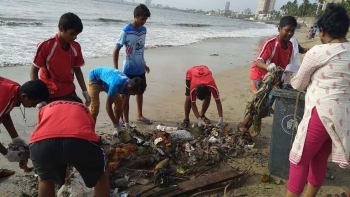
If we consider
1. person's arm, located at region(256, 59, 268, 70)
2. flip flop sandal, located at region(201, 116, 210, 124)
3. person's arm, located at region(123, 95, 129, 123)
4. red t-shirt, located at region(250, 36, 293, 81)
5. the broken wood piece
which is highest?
red t-shirt, located at region(250, 36, 293, 81)

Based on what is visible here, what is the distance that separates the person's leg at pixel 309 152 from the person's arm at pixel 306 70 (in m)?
0.26

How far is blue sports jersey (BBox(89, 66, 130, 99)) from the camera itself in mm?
4172

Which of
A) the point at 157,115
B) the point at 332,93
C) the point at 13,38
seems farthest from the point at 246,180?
the point at 13,38

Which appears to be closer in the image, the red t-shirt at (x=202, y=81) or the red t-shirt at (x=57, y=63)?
the red t-shirt at (x=57, y=63)

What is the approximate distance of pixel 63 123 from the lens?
2.33 meters

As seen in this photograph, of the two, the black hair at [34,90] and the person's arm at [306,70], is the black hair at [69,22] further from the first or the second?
the person's arm at [306,70]

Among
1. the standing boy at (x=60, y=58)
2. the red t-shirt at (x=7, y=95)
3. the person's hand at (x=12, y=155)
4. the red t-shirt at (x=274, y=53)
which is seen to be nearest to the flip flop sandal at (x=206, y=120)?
the red t-shirt at (x=274, y=53)

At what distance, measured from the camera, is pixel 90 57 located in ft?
34.0

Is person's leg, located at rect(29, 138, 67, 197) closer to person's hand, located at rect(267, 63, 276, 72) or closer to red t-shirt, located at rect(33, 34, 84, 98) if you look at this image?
red t-shirt, located at rect(33, 34, 84, 98)

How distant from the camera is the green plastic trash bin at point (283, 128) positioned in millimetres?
3342

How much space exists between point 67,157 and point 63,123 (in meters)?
0.26

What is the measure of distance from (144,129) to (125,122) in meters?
0.42

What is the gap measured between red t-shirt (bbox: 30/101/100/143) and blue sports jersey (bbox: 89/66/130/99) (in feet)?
5.49

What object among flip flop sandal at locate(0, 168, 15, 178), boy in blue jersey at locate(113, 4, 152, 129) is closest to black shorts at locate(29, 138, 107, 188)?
flip flop sandal at locate(0, 168, 15, 178)
